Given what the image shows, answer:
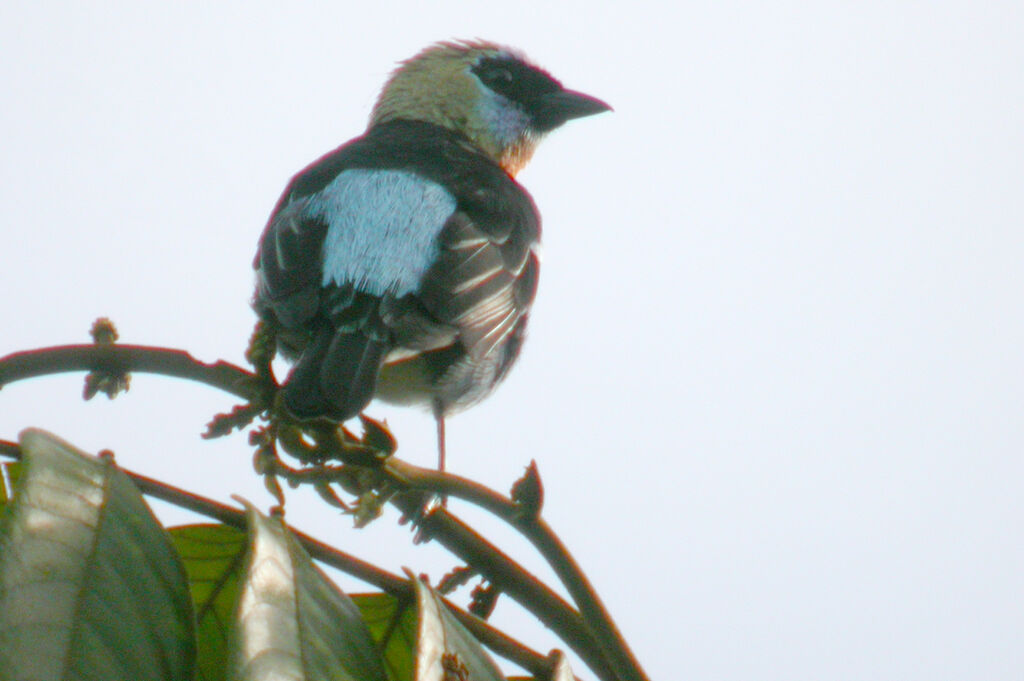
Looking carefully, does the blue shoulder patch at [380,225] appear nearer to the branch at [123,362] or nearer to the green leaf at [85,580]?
the branch at [123,362]

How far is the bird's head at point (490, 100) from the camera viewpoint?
6562 mm

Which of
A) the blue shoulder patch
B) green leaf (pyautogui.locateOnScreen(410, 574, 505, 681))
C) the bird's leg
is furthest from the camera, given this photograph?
the bird's leg

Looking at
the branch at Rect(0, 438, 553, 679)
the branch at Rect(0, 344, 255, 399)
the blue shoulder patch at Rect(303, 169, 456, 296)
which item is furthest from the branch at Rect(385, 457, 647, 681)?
the blue shoulder patch at Rect(303, 169, 456, 296)

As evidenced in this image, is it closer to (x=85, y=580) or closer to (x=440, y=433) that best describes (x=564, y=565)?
(x=85, y=580)

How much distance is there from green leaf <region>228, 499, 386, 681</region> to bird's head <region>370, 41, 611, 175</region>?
4943 mm

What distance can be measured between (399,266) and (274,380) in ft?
5.22

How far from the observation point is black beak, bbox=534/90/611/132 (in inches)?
265

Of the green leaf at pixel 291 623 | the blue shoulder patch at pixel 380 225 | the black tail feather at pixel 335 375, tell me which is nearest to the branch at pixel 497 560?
the green leaf at pixel 291 623

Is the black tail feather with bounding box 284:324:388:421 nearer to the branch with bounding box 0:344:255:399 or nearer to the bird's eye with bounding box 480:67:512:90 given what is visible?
the branch with bounding box 0:344:255:399

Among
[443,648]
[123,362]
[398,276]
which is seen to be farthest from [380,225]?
[443,648]

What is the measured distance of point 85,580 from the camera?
4.79 ft

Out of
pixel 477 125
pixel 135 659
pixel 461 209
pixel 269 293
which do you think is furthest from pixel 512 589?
pixel 477 125

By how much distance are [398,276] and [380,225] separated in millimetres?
324

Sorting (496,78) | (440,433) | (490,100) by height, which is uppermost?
(496,78)
